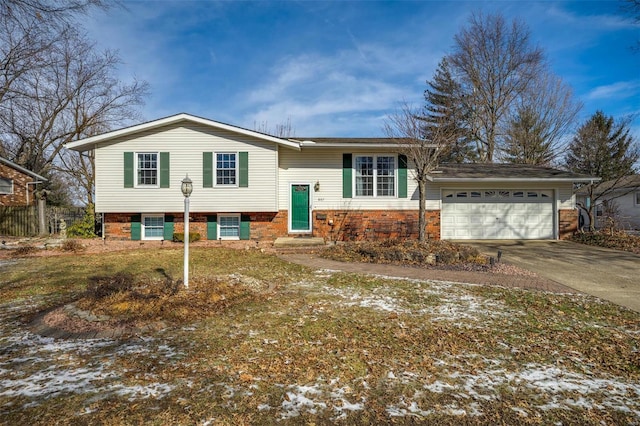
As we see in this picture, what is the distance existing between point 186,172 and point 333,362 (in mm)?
10649

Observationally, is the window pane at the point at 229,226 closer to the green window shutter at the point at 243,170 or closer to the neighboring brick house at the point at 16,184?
the green window shutter at the point at 243,170

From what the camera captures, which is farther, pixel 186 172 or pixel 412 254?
pixel 186 172

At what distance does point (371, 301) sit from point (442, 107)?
22.6m

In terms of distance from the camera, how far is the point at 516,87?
2227cm

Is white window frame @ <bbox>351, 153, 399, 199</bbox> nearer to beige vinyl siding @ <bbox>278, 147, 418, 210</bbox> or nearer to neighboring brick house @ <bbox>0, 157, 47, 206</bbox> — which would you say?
beige vinyl siding @ <bbox>278, 147, 418, 210</bbox>

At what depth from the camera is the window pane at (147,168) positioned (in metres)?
12.3

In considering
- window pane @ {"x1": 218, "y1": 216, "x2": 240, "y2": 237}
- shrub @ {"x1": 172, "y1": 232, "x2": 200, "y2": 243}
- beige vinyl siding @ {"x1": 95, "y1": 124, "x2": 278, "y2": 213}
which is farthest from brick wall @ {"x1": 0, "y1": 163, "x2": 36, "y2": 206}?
window pane @ {"x1": 218, "y1": 216, "x2": 240, "y2": 237}

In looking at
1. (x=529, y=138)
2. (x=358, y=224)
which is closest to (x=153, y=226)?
(x=358, y=224)

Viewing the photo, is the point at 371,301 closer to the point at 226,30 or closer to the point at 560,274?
the point at 560,274

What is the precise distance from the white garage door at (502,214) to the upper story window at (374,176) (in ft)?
8.58

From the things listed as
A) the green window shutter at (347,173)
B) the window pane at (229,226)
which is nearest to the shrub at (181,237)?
the window pane at (229,226)

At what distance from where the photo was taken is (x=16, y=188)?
1792cm

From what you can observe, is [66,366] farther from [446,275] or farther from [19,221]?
[19,221]

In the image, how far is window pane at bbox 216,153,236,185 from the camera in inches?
488
